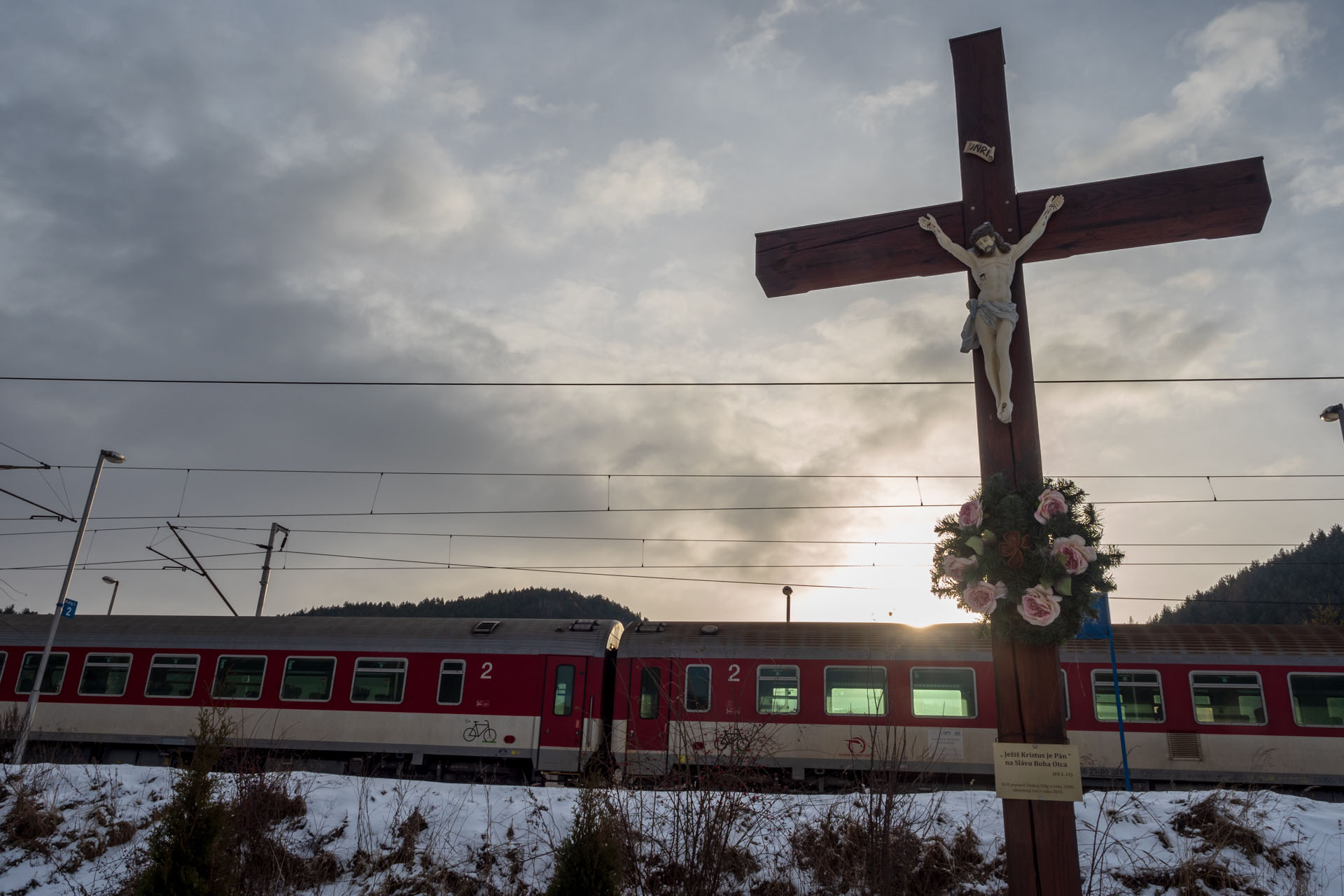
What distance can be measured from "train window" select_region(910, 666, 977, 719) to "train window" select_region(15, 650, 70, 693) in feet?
53.7

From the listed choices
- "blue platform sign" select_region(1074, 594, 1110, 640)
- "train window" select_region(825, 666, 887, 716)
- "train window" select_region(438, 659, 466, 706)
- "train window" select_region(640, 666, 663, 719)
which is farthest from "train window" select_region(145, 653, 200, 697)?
"blue platform sign" select_region(1074, 594, 1110, 640)

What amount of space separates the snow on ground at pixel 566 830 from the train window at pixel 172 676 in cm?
1031

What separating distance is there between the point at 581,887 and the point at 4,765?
7.44 m

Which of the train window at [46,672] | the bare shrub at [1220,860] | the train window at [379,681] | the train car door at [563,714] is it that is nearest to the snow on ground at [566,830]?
the bare shrub at [1220,860]

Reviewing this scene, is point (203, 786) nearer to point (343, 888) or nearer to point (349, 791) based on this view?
point (343, 888)

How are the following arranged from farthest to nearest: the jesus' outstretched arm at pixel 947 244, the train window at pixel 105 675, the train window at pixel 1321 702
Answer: the train window at pixel 105 675 < the train window at pixel 1321 702 < the jesus' outstretched arm at pixel 947 244

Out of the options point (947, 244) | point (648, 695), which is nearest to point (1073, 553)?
point (947, 244)

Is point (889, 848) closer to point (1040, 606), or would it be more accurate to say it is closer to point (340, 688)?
point (1040, 606)

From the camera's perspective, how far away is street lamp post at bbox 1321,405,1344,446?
639 inches

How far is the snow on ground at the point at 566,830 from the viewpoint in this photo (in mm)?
5773

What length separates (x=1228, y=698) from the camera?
13734 millimetres

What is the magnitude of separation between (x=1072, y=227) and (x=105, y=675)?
62.8ft

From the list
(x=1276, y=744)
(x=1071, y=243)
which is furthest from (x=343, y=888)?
(x=1276, y=744)

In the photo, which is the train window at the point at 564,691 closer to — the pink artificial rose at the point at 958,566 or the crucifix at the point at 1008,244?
the crucifix at the point at 1008,244
